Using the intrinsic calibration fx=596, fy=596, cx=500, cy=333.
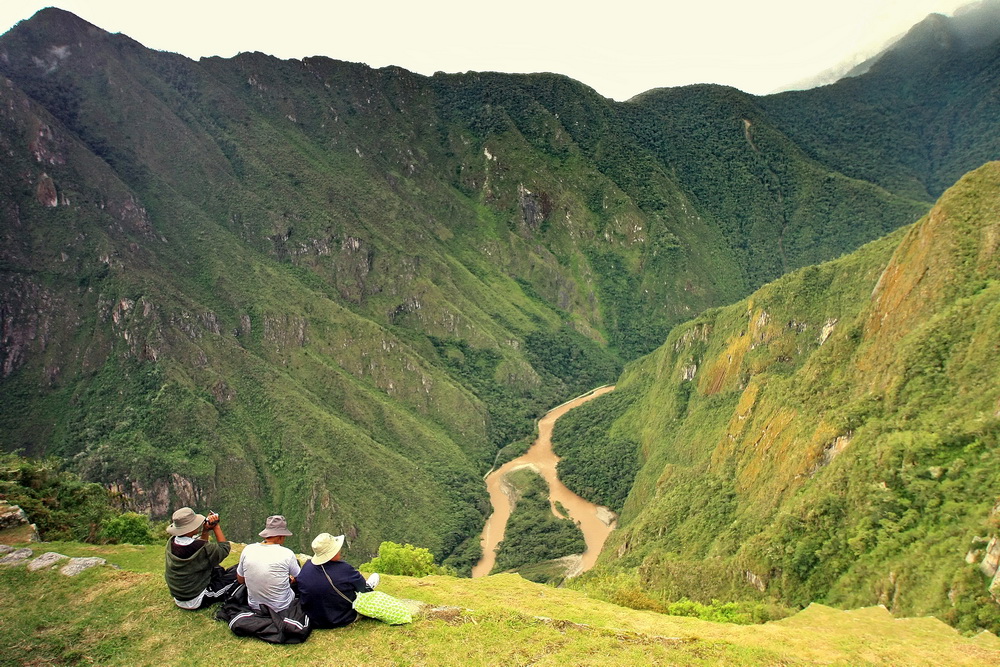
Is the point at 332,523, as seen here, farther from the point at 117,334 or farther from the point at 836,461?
the point at 836,461

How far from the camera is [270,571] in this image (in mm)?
16469

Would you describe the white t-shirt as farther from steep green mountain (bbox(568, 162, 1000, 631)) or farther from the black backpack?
steep green mountain (bbox(568, 162, 1000, 631))

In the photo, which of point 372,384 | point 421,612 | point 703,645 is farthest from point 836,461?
point 372,384

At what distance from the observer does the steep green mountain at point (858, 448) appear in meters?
37.4

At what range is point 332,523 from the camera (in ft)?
340

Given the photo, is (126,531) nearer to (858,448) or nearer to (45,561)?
(45,561)

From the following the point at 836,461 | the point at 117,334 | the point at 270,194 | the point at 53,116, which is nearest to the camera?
the point at 836,461

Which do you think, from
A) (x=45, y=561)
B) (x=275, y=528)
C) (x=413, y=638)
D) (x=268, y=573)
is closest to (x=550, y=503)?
(x=45, y=561)

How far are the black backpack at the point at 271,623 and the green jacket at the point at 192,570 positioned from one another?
1.39 meters

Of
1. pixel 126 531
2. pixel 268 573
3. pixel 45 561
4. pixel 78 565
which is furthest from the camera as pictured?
pixel 126 531

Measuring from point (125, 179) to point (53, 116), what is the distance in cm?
1809

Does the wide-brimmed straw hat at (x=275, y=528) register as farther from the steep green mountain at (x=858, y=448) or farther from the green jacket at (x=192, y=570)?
the steep green mountain at (x=858, y=448)

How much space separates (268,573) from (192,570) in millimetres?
3163

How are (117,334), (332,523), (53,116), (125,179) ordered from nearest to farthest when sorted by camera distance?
1. (332,523)
2. (117,334)
3. (53,116)
4. (125,179)
